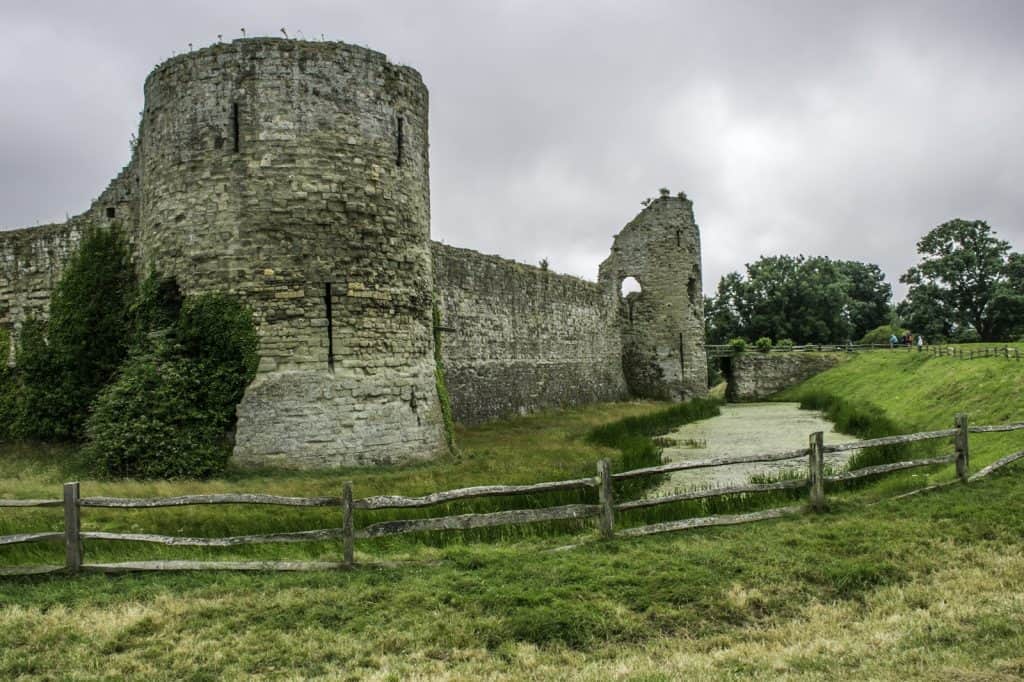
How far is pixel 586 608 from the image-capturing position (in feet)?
20.7

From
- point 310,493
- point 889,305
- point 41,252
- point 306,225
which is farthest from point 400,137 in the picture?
point 889,305

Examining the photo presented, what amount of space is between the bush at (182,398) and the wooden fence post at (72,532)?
4.30 metres

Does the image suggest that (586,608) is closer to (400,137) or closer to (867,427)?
(400,137)

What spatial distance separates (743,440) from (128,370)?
14.0m

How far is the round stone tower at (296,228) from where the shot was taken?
12.3 meters

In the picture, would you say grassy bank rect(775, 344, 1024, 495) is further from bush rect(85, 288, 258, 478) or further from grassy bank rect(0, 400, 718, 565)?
bush rect(85, 288, 258, 478)

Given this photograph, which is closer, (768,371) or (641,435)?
(641,435)

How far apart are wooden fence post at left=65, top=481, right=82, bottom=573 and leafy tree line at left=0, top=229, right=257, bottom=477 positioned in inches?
169

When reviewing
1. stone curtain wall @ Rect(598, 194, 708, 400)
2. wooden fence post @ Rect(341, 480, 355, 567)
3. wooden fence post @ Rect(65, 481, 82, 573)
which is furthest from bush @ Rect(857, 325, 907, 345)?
wooden fence post @ Rect(65, 481, 82, 573)

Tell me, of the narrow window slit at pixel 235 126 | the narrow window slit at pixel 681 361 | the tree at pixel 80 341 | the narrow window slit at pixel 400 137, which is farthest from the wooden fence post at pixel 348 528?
the narrow window slit at pixel 681 361

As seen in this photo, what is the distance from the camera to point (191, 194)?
41.9 feet

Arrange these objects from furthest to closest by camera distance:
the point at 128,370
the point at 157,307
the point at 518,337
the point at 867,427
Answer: the point at 518,337 < the point at 867,427 < the point at 157,307 < the point at 128,370

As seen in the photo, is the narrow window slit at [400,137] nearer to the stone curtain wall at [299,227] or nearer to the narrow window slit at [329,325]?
the stone curtain wall at [299,227]

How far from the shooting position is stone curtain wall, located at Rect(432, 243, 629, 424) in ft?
70.4
